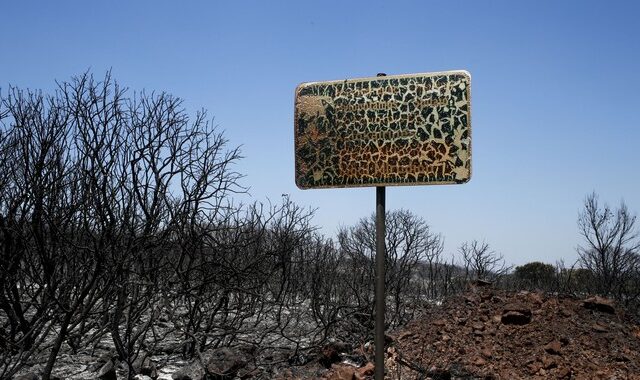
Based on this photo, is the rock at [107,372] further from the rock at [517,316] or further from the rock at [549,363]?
the rock at [517,316]

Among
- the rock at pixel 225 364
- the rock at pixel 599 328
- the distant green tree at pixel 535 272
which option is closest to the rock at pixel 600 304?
the rock at pixel 599 328

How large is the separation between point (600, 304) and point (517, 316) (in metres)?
1.67

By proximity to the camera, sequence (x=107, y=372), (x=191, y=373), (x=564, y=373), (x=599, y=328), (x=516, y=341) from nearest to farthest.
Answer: (x=107, y=372) → (x=564, y=373) → (x=191, y=373) → (x=516, y=341) → (x=599, y=328)

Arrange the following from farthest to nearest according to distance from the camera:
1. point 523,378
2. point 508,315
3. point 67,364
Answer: point 508,315 → point 67,364 → point 523,378

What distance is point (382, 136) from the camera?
421 centimetres

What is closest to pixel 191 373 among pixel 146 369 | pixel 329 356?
→ pixel 146 369

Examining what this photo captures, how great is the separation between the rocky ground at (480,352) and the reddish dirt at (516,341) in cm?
1

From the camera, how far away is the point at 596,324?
28.4 ft

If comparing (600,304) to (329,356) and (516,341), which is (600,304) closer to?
(516,341)

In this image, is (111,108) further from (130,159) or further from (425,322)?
(425,322)

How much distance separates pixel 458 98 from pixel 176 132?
7405mm

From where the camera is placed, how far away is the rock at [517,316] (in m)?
8.70

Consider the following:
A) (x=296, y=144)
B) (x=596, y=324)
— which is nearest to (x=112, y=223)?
(x=296, y=144)

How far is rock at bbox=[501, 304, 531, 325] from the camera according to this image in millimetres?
8695
